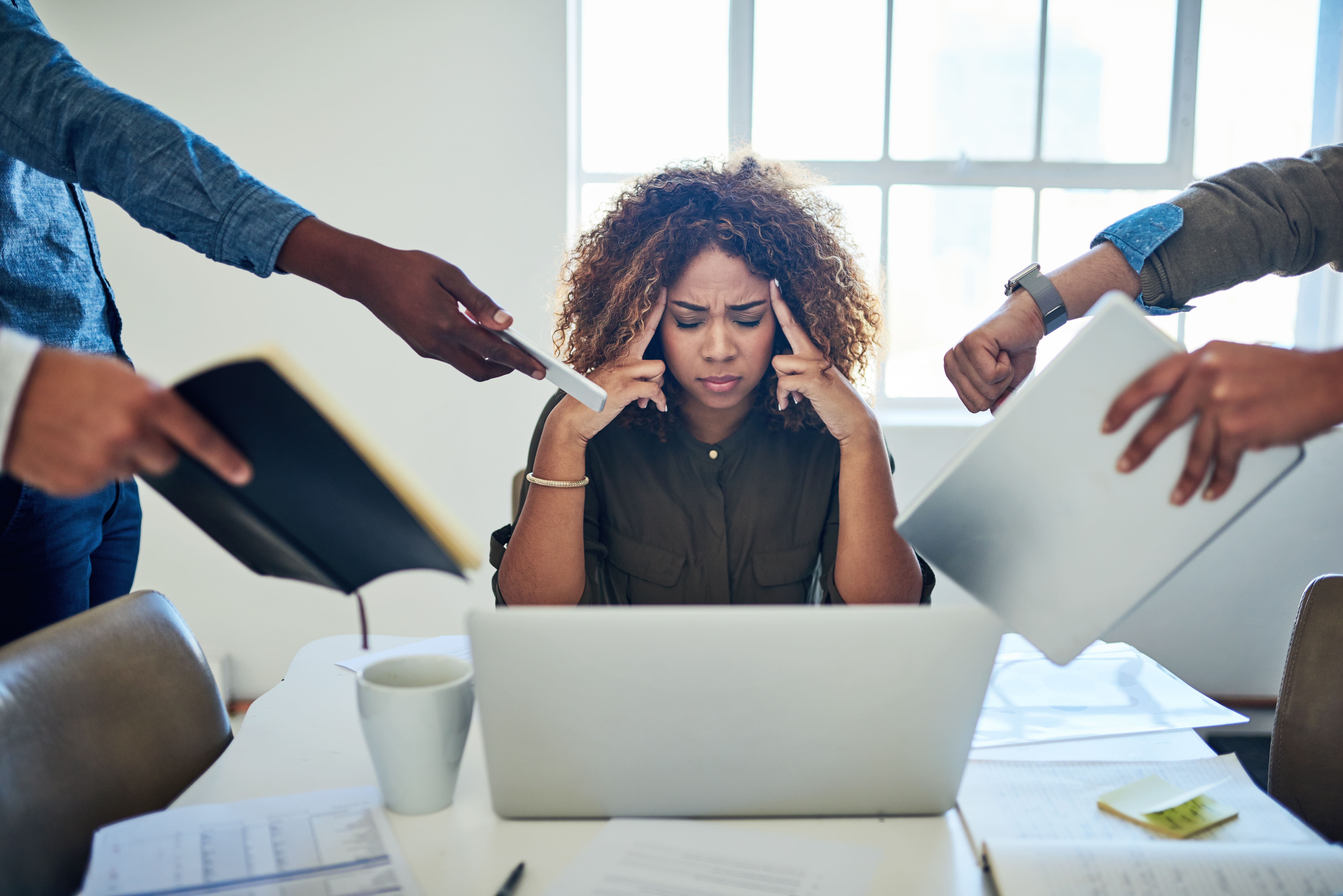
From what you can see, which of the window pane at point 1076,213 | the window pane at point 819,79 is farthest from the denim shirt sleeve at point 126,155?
the window pane at point 1076,213

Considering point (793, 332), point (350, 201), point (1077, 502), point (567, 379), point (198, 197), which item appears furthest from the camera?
point (350, 201)

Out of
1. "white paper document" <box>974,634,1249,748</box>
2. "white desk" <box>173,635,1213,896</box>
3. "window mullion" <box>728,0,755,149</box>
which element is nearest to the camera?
"white desk" <box>173,635,1213,896</box>

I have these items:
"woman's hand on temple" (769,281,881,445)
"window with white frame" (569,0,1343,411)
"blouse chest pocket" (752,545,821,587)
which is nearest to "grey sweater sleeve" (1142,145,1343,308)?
"woman's hand on temple" (769,281,881,445)

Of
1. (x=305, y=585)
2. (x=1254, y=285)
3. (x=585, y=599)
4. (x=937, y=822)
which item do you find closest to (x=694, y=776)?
(x=937, y=822)

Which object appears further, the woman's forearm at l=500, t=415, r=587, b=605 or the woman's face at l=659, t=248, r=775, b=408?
the woman's face at l=659, t=248, r=775, b=408

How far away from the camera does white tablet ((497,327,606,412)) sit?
37.5 inches

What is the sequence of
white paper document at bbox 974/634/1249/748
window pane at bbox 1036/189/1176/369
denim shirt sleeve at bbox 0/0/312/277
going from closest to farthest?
white paper document at bbox 974/634/1249/748 → denim shirt sleeve at bbox 0/0/312/277 → window pane at bbox 1036/189/1176/369

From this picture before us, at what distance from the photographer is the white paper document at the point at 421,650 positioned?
1095 millimetres

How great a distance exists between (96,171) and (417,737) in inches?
33.1

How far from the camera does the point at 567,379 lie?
0.99m

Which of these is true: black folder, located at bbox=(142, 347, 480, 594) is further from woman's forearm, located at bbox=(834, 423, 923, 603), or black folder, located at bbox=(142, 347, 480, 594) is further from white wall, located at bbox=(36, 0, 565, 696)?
white wall, located at bbox=(36, 0, 565, 696)

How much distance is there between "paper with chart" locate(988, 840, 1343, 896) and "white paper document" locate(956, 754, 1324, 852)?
0.03 metres

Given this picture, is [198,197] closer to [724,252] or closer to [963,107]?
[724,252]

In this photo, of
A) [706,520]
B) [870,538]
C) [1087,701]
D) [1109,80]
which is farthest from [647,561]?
[1109,80]
